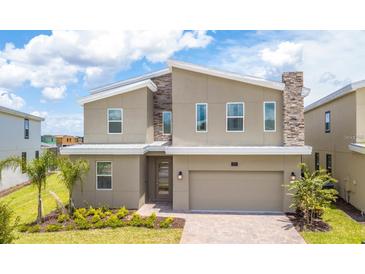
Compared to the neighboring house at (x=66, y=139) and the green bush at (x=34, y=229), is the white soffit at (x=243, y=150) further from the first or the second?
the neighboring house at (x=66, y=139)

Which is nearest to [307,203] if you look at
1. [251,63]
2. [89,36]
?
[251,63]

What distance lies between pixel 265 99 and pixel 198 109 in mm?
2921

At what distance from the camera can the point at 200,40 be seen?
1170cm

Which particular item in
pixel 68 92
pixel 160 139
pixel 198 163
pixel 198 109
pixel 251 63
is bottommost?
pixel 198 163

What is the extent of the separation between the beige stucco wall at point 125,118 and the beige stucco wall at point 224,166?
8.56 feet

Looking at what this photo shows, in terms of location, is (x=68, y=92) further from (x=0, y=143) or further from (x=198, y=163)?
(x=198, y=163)

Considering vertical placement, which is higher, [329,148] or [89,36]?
[89,36]

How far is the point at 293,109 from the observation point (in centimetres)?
1196

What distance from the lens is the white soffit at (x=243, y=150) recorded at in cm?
1165

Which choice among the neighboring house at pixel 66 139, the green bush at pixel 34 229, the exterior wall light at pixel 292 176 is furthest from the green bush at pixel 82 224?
the neighboring house at pixel 66 139

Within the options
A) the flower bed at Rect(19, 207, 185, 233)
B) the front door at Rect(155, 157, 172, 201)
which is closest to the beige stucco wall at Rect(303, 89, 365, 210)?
the flower bed at Rect(19, 207, 185, 233)

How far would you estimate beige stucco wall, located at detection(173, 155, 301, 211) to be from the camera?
39.7 feet
